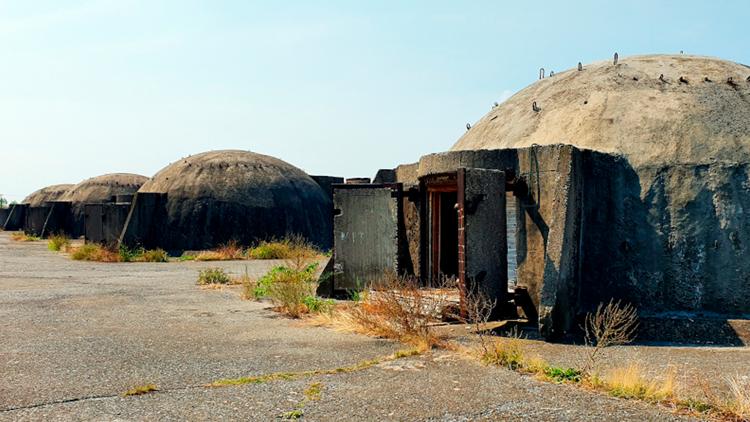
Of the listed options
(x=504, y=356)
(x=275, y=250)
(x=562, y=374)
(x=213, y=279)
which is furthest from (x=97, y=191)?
(x=562, y=374)

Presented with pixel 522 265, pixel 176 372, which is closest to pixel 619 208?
pixel 522 265

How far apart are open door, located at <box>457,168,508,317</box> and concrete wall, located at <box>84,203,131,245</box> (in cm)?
1548

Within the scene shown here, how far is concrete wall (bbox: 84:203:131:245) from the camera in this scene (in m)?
21.2

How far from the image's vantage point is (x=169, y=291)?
12297mm

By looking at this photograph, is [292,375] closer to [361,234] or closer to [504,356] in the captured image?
[504,356]

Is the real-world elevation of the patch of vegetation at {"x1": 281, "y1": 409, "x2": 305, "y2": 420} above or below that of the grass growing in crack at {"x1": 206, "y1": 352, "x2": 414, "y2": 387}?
below

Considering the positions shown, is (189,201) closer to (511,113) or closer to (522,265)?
(511,113)

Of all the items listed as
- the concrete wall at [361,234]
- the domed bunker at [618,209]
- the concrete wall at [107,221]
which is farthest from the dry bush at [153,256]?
the domed bunker at [618,209]

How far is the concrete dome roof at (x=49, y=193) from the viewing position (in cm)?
3978

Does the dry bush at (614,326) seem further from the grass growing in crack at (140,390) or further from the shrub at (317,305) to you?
the grass growing in crack at (140,390)

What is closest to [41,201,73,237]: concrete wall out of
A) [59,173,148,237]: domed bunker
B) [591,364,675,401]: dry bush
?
[59,173,148,237]: domed bunker

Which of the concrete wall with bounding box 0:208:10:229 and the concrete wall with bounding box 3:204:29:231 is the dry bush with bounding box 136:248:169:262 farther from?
the concrete wall with bounding box 0:208:10:229

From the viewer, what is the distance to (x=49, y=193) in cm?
4059

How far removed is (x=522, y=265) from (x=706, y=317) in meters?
2.29
